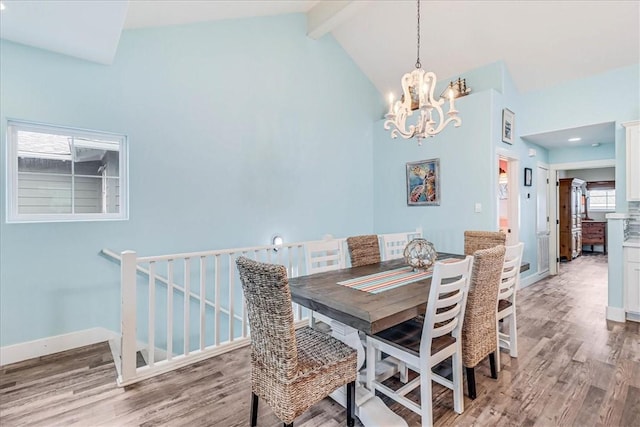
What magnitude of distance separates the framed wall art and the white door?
2028 mm

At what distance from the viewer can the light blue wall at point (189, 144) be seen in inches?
105

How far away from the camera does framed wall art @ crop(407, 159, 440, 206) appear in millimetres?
4617

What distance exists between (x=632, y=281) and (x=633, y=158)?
1366 mm

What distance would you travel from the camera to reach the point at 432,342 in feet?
6.13

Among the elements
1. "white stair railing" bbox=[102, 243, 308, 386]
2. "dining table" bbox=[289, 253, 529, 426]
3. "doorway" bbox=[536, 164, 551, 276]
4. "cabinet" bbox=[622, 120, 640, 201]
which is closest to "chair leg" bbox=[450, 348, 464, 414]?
"dining table" bbox=[289, 253, 529, 426]

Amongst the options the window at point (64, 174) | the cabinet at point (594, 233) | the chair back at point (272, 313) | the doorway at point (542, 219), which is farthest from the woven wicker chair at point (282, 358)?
the cabinet at point (594, 233)

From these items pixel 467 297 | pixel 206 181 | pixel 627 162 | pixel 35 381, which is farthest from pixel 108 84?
pixel 627 162

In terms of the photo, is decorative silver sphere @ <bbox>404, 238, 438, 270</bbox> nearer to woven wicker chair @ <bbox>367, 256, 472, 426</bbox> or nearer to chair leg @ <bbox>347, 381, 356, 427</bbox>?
woven wicker chair @ <bbox>367, 256, 472, 426</bbox>

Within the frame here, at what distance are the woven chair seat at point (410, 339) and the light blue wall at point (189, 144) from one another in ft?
7.79

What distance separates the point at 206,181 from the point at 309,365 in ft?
8.48

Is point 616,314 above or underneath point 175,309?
underneath

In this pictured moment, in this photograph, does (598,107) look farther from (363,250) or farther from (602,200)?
(602,200)

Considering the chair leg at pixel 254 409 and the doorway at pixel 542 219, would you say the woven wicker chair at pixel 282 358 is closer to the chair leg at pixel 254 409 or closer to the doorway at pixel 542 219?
the chair leg at pixel 254 409

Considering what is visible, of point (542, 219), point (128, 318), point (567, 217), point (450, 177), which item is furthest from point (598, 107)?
point (128, 318)
